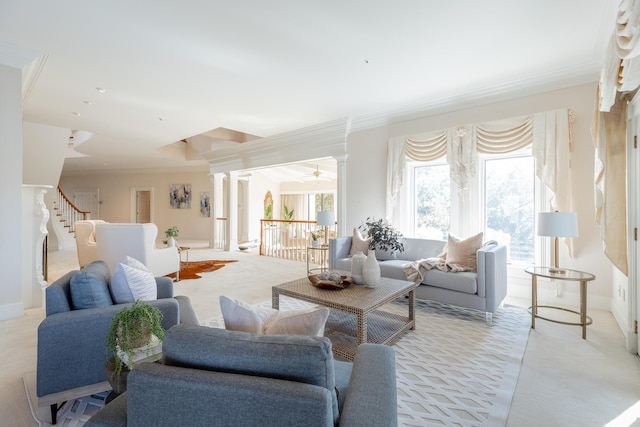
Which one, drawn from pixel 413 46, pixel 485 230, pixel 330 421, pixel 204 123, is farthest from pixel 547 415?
pixel 204 123

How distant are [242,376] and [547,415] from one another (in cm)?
196

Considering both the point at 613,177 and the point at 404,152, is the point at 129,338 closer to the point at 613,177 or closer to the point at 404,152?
the point at 613,177

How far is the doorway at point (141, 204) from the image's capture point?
11.9 m

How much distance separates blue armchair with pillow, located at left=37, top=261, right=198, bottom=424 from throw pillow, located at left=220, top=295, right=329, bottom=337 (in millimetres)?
935

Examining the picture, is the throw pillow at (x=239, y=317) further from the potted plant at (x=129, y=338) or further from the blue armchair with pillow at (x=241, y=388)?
the potted plant at (x=129, y=338)

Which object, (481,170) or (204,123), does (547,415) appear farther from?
(204,123)

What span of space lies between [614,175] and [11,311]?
628cm

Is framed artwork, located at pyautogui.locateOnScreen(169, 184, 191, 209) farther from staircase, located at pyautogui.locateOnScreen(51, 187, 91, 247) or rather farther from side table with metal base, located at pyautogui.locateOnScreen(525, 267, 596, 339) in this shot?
side table with metal base, located at pyautogui.locateOnScreen(525, 267, 596, 339)

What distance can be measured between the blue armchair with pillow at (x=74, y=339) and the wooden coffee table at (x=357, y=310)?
1.20 meters

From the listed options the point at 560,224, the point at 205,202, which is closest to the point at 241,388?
the point at 560,224

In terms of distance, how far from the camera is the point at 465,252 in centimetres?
372

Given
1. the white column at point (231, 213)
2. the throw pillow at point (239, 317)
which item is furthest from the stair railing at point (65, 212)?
the throw pillow at point (239, 317)

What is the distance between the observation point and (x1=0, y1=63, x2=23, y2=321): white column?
3234 millimetres

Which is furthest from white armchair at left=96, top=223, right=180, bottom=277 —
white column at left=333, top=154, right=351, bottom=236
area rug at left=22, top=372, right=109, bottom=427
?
white column at left=333, top=154, right=351, bottom=236
